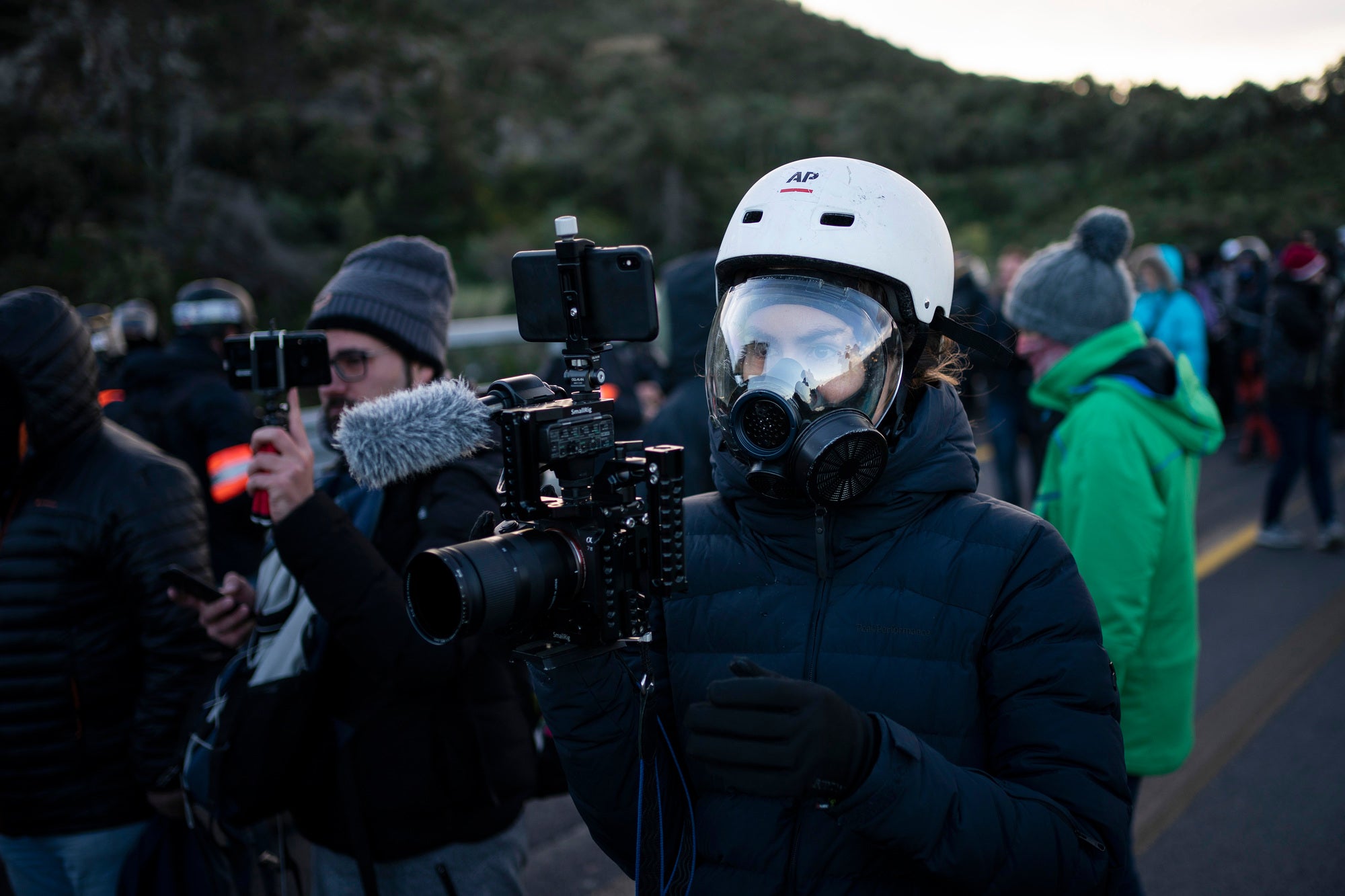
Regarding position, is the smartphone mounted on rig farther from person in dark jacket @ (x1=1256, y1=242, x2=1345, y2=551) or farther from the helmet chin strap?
person in dark jacket @ (x1=1256, y1=242, x2=1345, y2=551)

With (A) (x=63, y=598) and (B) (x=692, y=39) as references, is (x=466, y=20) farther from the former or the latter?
(A) (x=63, y=598)

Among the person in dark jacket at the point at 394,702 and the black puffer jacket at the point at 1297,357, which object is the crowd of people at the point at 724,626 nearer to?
the person in dark jacket at the point at 394,702

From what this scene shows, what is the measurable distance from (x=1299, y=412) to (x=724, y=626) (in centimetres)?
757

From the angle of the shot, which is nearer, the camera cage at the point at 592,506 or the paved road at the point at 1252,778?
the camera cage at the point at 592,506

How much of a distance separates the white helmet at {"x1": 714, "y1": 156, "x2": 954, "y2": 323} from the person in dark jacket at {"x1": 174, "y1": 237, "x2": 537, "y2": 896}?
0.89 m

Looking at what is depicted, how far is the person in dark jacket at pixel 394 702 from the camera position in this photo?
2031 mm

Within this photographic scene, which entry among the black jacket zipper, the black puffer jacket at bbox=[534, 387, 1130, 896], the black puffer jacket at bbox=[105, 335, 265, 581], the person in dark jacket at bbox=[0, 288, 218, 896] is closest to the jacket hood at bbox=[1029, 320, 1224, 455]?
the black puffer jacket at bbox=[534, 387, 1130, 896]

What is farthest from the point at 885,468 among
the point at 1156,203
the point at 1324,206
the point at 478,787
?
the point at 1156,203

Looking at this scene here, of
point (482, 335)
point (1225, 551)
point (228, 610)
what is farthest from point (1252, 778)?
point (482, 335)

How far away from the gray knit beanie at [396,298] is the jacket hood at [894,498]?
4.05 feet

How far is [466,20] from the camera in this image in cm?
5197

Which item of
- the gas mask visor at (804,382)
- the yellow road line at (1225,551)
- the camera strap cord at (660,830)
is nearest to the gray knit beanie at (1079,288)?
the gas mask visor at (804,382)

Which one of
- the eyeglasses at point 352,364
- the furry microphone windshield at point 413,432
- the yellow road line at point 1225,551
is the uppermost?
the eyeglasses at point 352,364

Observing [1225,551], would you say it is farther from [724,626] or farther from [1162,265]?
[724,626]
